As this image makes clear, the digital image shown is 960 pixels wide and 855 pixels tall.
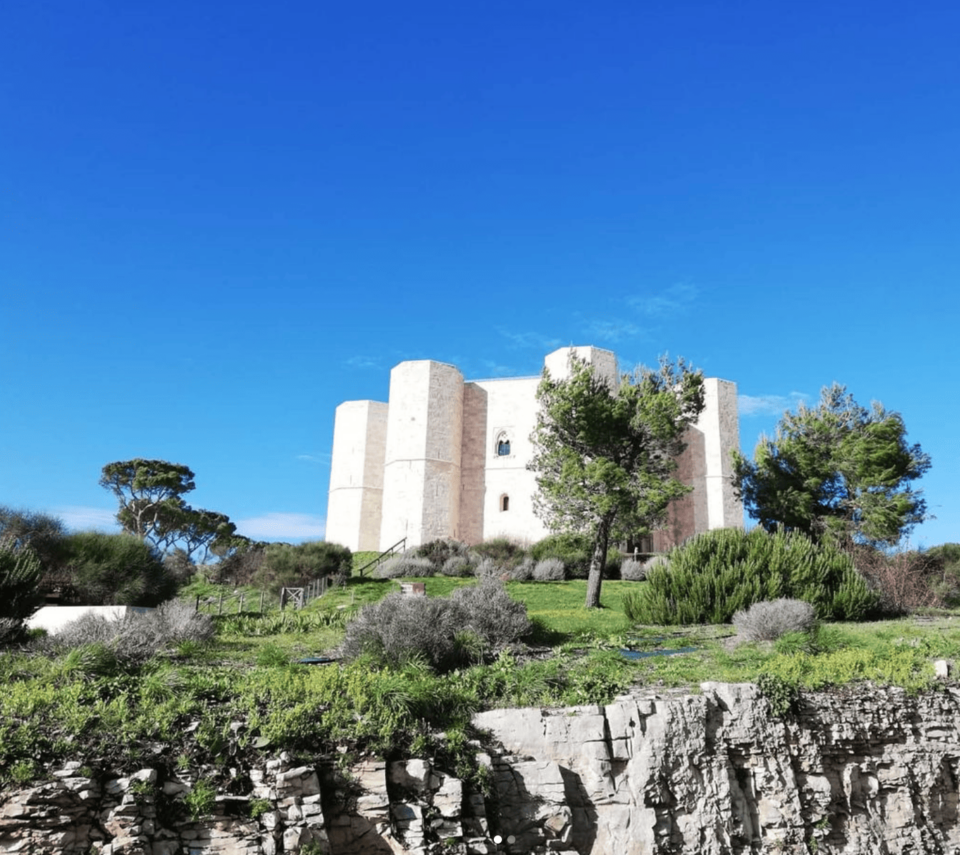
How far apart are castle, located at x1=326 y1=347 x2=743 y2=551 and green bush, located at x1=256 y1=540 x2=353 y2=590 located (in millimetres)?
7101

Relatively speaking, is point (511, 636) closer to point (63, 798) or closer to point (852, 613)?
point (63, 798)

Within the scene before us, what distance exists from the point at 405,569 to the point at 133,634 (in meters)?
16.1

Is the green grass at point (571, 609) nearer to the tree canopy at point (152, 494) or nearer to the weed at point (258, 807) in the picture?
the weed at point (258, 807)

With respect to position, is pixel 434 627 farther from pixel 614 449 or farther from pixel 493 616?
pixel 614 449

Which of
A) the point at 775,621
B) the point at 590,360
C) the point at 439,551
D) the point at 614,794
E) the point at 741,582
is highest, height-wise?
the point at 590,360

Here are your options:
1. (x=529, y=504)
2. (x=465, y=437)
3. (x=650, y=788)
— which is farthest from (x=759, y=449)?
(x=650, y=788)

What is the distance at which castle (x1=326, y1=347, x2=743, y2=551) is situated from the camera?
32406 mm

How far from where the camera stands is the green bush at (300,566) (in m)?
23.0

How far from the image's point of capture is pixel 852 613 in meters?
14.2

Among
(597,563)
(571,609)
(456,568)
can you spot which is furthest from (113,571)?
(456,568)

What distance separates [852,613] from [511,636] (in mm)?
7564

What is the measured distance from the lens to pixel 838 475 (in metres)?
25.6

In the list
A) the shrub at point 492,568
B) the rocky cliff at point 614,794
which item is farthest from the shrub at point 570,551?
the rocky cliff at point 614,794

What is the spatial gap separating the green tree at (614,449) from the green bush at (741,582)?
243 cm
